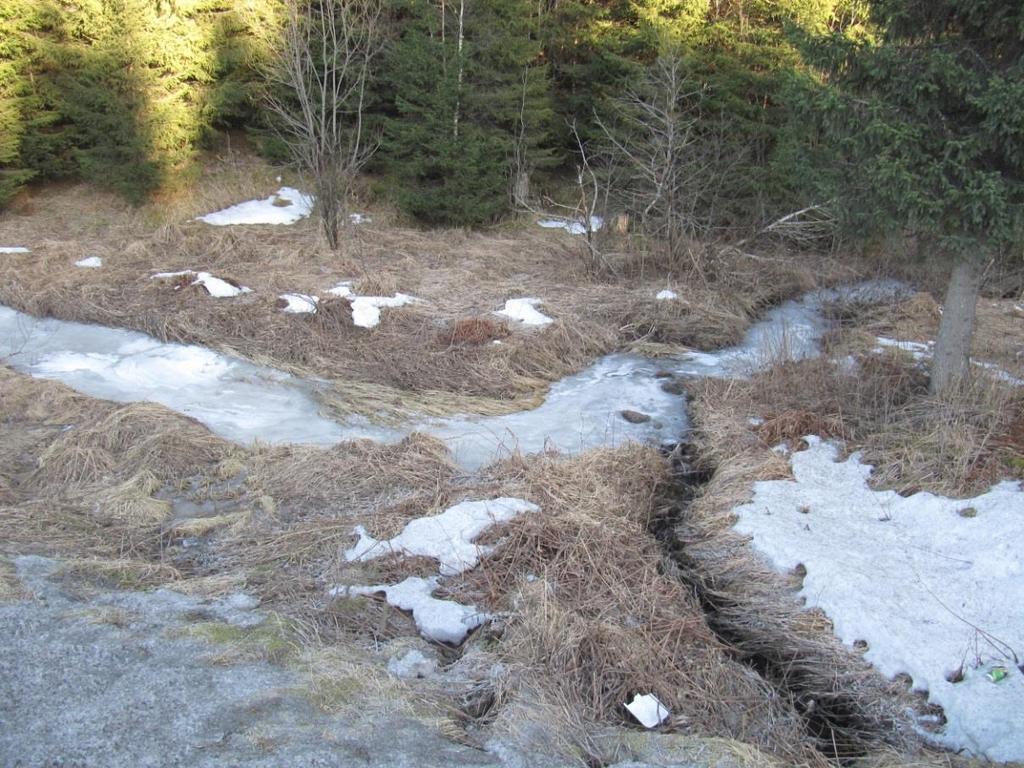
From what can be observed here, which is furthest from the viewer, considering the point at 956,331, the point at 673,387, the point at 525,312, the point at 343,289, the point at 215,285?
the point at 343,289

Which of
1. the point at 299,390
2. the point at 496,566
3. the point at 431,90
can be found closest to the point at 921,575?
the point at 496,566

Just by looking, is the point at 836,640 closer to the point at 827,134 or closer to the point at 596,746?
the point at 596,746

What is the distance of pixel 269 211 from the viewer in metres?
14.7

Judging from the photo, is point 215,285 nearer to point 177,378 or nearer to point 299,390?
point 177,378

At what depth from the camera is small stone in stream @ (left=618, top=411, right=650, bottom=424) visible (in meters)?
7.61

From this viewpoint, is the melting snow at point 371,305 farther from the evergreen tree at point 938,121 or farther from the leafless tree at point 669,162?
the evergreen tree at point 938,121

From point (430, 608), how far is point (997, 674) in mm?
2878

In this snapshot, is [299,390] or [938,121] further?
[299,390]

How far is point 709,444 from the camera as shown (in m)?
6.96

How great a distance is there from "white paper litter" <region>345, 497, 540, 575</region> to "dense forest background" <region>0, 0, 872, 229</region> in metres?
8.53

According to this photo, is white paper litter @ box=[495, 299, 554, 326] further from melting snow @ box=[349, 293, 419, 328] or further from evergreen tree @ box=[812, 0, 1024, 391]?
evergreen tree @ box=[812, 0, 1024, 391]

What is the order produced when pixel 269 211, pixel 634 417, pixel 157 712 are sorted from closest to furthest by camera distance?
1. pixel 157 712
2. pixel 634 417
3. pixel 269 211

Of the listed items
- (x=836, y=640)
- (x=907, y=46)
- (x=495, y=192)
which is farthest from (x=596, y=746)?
(x=495, y=192)

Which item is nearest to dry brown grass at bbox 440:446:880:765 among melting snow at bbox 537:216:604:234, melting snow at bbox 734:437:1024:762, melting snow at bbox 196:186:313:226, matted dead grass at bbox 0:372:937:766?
matted dead grass at bbox 0:372:937:766
